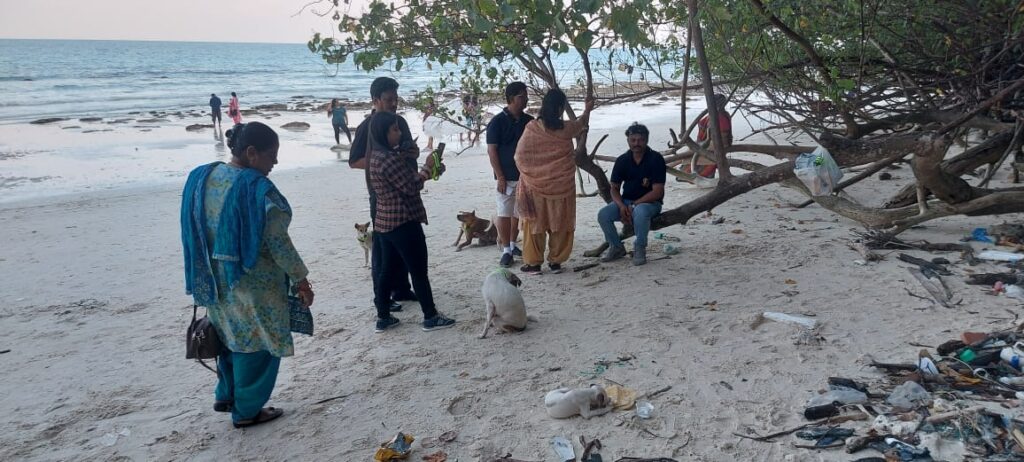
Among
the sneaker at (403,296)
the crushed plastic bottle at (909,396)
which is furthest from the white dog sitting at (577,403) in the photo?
the sneaker at (403,296)

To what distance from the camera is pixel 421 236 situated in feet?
16.2

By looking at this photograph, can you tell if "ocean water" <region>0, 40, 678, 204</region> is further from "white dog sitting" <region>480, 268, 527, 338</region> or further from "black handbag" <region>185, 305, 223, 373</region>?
"black handbag" <region>185, 305, 223, 373</region>

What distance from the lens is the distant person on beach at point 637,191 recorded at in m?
6.12

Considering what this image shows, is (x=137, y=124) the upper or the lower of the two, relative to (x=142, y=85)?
lower

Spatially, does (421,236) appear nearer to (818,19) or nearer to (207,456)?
(207,456)

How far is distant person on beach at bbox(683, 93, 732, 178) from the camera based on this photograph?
723 cm

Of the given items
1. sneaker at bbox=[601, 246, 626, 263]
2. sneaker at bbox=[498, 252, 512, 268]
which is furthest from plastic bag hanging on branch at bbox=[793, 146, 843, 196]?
sneaker at bbox=[498, 252, 512, 268]

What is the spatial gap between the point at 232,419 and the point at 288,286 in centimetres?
80

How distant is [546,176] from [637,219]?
94 centimetres

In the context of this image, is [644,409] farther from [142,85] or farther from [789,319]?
[142,85]

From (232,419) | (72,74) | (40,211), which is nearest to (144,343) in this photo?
(232,419)

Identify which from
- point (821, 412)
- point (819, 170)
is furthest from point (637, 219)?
point (821, 412)

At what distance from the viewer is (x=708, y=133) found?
7551mm

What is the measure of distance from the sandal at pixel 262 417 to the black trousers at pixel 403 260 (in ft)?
4.53
